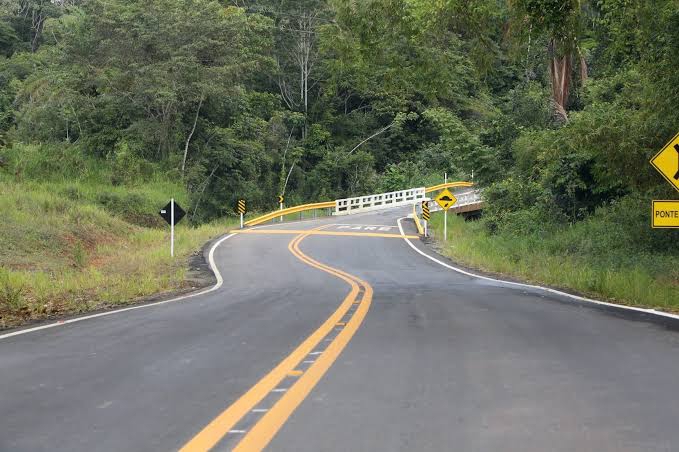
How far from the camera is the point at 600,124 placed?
19.6m

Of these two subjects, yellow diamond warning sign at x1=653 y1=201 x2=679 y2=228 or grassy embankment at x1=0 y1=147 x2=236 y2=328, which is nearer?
yellow diamond warning sign at x1=653 y1=201 x2=679 y2=228

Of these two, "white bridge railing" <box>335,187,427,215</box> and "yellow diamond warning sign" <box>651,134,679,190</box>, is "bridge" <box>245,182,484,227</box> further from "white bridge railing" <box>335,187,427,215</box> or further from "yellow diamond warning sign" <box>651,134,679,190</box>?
"yellow diamond warning sign" <box>651,134,679,190</box>

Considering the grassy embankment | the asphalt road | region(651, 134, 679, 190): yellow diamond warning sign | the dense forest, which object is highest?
the dense forest

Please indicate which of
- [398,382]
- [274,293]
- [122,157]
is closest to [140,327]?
[398,382]

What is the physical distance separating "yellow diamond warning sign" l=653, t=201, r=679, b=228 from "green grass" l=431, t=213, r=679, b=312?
1298 mm

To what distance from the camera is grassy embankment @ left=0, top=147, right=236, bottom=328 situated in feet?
45.4

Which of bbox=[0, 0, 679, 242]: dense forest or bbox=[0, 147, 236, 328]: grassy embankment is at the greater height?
bbox=[0, 0, 679, 242]: dense forest

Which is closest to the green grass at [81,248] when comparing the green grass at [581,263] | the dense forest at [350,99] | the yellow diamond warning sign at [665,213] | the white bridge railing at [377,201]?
the dense forest at [350,99]

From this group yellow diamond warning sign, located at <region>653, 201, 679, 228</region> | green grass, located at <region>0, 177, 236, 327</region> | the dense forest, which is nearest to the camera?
yellow diamond warning sign, located at <region>653, 201, 679, 228</region>

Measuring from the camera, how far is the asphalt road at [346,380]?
5156mm

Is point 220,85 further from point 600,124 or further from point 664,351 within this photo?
point 664,351

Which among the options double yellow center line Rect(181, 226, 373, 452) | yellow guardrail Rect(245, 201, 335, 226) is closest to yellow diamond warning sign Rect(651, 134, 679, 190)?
double yellow center line Rect(181, 226, 373, 452)

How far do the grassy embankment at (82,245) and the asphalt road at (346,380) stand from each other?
2.06 meters

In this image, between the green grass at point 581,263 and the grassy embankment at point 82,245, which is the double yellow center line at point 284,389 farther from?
the green grass at point 581,263
